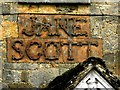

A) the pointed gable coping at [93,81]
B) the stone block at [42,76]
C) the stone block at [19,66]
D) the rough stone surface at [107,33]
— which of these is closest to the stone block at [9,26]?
the stone block at [19,66]

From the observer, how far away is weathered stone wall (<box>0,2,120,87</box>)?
6.70 metres

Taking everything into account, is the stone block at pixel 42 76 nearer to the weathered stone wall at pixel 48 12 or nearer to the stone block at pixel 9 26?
the weathered stone wall at pixel 48 12

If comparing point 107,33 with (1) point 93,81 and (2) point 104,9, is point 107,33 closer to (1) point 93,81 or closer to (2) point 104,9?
(2) point 104,9

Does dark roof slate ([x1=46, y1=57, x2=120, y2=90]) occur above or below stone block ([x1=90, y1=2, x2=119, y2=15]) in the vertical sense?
below

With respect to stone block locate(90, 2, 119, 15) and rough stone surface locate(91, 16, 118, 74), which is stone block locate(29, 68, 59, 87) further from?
stone block locate(90, 2, 119, 15)

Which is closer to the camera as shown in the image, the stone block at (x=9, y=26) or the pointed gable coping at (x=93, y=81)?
the pointed gable coping at (x=93, y=81)

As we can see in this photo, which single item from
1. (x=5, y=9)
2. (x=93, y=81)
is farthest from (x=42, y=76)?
(x=93, y=81)

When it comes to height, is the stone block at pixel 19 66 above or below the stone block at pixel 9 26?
below

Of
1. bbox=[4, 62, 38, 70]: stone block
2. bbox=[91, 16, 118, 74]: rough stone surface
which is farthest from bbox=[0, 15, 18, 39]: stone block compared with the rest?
bbox=[91, 16, 118, 74]: rough stone surface

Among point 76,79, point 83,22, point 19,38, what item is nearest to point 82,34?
point 83,22

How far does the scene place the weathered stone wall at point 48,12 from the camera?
22.0ft

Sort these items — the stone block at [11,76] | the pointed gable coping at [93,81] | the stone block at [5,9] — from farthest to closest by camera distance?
1. the stone block at [5,9]
2. the stone block at [11,76]
3. the pointed gable coping at [93,81]

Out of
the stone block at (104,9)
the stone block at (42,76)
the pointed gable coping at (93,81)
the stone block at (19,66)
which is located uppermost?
the stone block at (104,9)

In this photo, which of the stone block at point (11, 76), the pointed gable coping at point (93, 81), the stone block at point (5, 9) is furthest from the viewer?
the stone block at point (5, 9)
